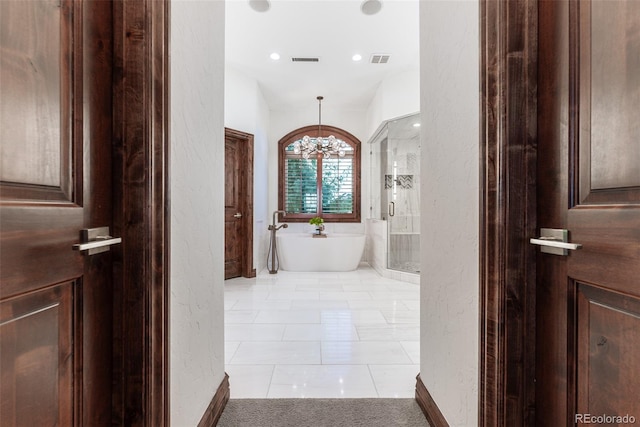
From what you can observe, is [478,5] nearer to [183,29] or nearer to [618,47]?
[618,47]

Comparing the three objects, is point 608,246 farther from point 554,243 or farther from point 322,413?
point 322,413

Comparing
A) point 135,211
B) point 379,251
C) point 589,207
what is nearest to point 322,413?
point 135,211

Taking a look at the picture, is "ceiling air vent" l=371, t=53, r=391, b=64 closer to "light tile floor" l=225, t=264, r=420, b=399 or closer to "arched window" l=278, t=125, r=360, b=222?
"arched window" l=278, t=125, r=360, b=222

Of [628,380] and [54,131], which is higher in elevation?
[54,131]

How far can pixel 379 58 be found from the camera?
Result: 160 inches

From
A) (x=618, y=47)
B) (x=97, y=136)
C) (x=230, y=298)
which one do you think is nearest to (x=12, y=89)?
(x=97, y=136)

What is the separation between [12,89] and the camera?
0.60m

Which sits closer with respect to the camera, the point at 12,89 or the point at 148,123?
the point at 12,89

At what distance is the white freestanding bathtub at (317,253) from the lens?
4988mm

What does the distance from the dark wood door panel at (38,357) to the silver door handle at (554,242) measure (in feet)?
4.05

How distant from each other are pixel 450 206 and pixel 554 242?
45cm

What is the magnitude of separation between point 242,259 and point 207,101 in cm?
353

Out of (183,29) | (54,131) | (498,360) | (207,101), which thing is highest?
(183,29)

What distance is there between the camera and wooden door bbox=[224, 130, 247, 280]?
4457 millimetres
